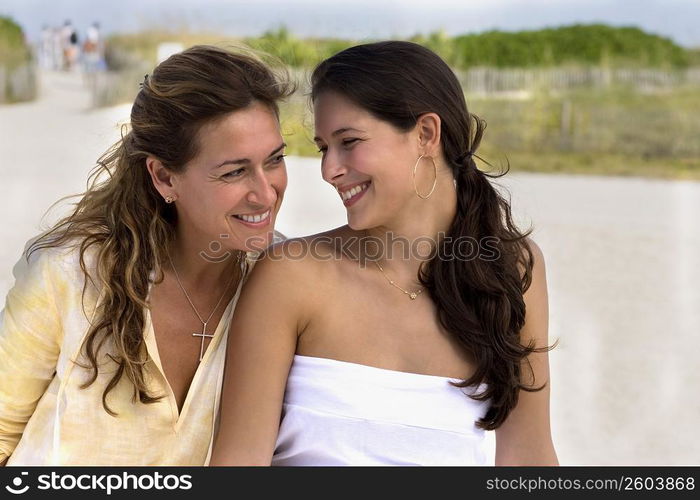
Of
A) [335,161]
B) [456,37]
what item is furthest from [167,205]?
[456,37]

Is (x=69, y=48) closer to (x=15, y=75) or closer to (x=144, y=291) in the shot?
(x=15, y=75)

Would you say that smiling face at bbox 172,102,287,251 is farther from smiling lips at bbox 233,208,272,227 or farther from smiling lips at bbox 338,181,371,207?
smiling lips at bbox 338,181,371,207

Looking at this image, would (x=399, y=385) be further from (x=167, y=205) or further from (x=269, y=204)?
(x=167, y=205)

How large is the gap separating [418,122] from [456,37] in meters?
23.4

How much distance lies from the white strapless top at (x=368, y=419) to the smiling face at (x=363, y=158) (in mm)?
480

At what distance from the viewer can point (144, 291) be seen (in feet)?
9.21

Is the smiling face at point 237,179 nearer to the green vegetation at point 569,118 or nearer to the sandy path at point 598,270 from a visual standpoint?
the sandy path at point 598,270

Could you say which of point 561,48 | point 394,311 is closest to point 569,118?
point 561,48

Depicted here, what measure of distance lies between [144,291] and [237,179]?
45 cm

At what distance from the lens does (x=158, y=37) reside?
65.2 ft

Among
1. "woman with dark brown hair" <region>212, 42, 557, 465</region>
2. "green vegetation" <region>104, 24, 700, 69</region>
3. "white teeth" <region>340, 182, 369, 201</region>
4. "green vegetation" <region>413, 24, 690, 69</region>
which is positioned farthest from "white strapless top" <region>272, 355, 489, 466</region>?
"green vegetation" <region>413, 24, 690, 69</region>

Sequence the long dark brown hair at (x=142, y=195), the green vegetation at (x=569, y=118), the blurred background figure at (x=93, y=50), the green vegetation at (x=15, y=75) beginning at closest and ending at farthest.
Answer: the long dark brown hair at (x=142, y=195), the green vegetation at (x=569, y=118), the green vegetation at (x=15, y=75), the blurred background figure at (x=93, y=50)

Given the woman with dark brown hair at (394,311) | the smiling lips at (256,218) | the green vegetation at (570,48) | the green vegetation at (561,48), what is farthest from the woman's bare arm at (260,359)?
the green vegetation at (570,48)

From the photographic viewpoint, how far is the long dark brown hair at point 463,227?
277 centimetres
